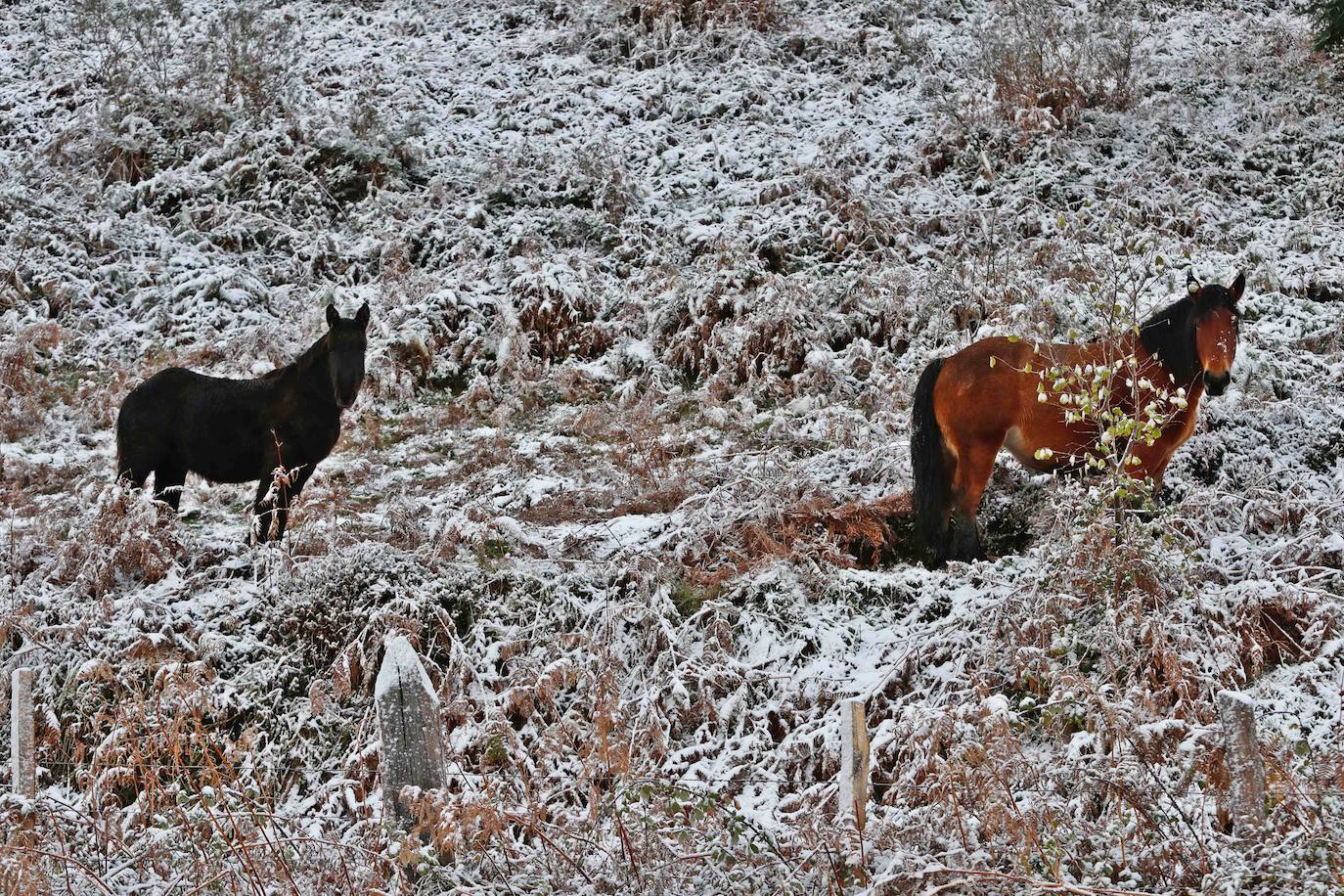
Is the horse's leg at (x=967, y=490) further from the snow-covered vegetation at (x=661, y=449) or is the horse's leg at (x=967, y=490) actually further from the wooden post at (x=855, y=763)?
the wooden post at (x=855, y=763)

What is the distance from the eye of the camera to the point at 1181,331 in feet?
23.0

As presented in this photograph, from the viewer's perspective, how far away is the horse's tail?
279 inches

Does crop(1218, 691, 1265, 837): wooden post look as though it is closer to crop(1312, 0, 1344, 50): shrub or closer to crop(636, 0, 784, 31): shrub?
crop(1312, 0, 1344, 50): shrub

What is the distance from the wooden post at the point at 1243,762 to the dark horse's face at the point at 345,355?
565 cm

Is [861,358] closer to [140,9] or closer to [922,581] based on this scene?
[922,581]

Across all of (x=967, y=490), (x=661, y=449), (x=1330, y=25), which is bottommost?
(x=661, y=449)

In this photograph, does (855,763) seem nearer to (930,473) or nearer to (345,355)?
(930,473)

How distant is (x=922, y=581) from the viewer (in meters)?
6.67

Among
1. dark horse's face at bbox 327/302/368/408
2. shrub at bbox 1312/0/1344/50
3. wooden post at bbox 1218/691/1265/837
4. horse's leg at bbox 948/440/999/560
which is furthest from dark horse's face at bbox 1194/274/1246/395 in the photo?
shrub at bbox 1312/0/1344/50

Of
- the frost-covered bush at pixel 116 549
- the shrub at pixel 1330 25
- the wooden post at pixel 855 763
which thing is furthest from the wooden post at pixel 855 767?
the shrub at pixel 1330 25

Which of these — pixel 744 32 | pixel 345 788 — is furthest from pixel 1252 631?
pixel 744 32

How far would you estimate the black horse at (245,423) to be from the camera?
7699 mm

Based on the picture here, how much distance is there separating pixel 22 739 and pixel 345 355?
3.54m

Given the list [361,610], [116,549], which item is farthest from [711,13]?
[361,610]
